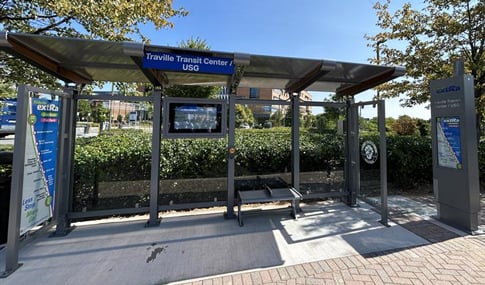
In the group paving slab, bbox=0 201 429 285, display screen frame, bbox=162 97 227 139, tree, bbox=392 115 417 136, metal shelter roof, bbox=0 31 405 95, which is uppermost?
tree, bbox=392 115 417 136

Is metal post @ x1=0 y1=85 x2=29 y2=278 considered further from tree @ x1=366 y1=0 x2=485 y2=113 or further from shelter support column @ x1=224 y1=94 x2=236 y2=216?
tree @ x1=366 y1=0 x2=485 y2=113

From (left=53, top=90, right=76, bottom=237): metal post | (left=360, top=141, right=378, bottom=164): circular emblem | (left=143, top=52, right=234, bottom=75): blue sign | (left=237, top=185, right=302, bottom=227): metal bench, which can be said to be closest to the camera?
(left=143, top=52, right=234, bottom=75): blue sign

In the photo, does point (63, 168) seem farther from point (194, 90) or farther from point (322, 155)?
point (194, 90)

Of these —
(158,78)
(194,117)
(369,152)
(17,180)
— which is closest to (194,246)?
(194,117)

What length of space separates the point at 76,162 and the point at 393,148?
7.14m

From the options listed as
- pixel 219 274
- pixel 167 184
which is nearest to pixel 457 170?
pixel 219 274

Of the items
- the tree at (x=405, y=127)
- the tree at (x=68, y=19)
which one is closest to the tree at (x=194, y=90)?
the tree at (x=68, y=19)

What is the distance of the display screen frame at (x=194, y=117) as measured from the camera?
11.9 ft

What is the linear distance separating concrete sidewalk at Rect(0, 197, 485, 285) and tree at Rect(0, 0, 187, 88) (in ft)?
12.4

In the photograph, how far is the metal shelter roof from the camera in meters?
2.63

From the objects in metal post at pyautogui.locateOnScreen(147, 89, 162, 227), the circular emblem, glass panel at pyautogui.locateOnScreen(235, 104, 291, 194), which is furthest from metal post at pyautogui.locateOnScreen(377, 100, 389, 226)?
metal post at pyautogui.locateOnScreen(147, 89, 162, 227)

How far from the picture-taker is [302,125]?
15.5 ft

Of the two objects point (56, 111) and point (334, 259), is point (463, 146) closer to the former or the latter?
point (334, 259)

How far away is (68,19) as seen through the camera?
14.7 ft
